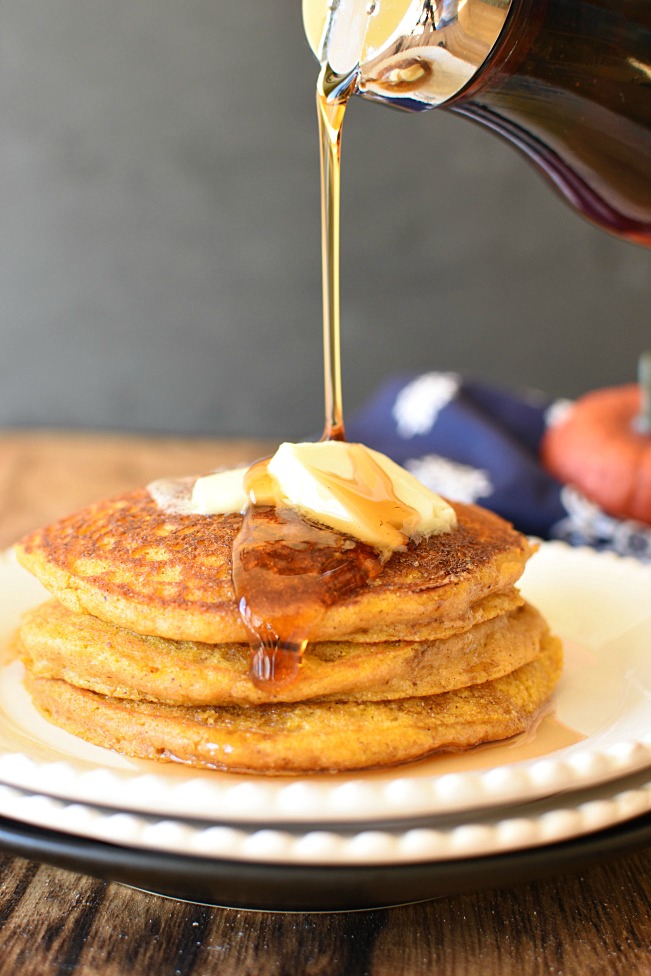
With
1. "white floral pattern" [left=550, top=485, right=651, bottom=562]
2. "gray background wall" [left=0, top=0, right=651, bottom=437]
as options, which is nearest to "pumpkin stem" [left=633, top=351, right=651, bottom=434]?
"white floral pattern" [left=550, top=485, right=651, bottom=562]

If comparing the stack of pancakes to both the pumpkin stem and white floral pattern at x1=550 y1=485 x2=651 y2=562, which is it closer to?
white floral pattern at x1=550 y1=485 x2=651 y2=562

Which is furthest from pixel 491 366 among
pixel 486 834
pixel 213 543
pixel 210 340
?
pixel 486 834

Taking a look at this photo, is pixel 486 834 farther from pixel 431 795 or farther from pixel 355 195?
pixel 355 195

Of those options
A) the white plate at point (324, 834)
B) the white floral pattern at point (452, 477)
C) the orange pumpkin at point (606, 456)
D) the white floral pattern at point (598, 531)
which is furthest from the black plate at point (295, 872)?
the orange pumpkin at point (606, 456)

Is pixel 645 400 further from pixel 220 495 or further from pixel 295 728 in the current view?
pixel 295 728

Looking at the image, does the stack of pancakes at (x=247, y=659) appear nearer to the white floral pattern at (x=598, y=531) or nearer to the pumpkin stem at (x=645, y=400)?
the white floral pattern at (x=598, y=531)

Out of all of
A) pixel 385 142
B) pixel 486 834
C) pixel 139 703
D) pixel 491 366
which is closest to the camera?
pixel 486 834
